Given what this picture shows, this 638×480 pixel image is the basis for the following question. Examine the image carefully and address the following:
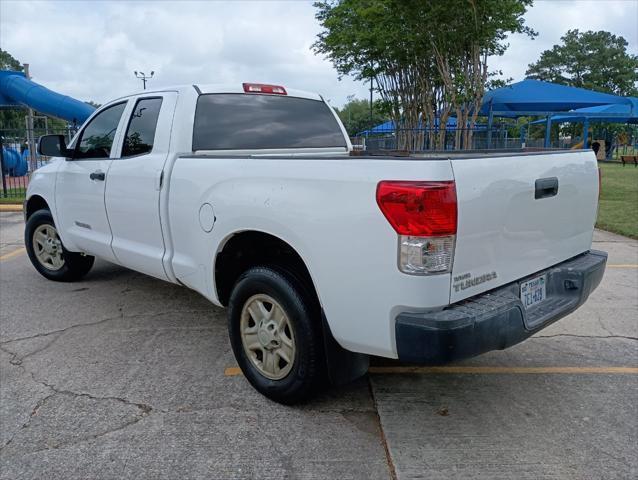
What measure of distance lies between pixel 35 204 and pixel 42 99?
11.0 metres

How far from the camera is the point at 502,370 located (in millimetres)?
Answer: 3832

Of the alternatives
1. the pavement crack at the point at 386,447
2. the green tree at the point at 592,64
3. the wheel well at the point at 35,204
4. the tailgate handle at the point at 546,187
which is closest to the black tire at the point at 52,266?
the wheel well at the point at 35,204

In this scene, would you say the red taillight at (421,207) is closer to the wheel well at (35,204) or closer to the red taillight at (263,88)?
the red taillight at (263,88)

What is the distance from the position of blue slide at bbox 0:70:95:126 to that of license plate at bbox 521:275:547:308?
15.0 meters

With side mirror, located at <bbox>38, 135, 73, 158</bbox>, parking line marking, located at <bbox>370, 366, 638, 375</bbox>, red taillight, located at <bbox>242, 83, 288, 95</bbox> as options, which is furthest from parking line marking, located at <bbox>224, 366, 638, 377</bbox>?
side mirror, located at <bbox>38, 135, 73, 158</bbox>

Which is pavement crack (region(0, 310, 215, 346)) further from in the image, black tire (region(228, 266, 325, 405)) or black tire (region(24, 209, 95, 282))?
black tire (region(228, 266, 325, 405))

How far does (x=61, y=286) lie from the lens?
5.92 m

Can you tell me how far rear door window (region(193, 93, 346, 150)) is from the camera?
4.07 m

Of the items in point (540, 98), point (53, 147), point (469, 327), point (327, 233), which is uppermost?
point (540, 98)

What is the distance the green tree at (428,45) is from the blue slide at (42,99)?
340 inches

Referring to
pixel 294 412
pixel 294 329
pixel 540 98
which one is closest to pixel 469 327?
pixel 294 329

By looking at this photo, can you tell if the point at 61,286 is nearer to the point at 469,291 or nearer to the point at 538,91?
the point at 469,291

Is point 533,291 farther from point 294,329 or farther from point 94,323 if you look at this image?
point 94,323

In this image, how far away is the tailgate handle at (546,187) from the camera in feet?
9.68
